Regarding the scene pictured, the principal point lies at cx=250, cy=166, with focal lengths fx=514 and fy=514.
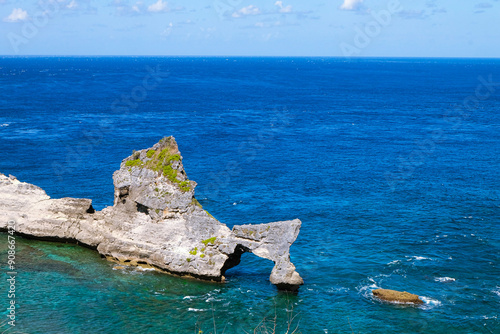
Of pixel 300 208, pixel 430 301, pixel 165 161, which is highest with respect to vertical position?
pixel 165 161

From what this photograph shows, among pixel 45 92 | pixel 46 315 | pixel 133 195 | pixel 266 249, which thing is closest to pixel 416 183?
pixel 266 249

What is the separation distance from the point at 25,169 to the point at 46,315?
162ft

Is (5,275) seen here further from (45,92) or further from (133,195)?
(45,92)

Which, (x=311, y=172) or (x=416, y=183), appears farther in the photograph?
(x=311, y=172)

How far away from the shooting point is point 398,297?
139 feet

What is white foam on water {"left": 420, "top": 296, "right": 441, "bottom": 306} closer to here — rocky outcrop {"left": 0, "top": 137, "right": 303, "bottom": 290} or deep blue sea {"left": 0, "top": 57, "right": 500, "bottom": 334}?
deep blue sea {"left": 0, "top": 57, "right": 500, "bottom": 334}

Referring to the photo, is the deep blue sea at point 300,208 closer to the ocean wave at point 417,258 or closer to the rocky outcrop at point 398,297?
the ocean wave at point 417,258

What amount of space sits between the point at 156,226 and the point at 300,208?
24527mm

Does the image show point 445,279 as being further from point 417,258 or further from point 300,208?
point 300,208

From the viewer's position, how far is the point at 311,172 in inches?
3292

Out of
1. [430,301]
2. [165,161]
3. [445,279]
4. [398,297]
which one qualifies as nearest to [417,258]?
[445,279]

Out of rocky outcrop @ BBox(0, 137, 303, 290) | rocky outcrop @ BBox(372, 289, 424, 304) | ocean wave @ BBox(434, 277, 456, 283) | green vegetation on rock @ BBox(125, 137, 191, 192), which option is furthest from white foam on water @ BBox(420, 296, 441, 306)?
green vegetation on rock @ BBox(125, 137, 191, 192)

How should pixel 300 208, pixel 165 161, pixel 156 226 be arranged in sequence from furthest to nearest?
1. pixel 300 208
2. pixel 165 161
3. pixel 156 226

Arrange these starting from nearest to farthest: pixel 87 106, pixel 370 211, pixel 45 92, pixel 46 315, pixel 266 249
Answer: pixel 46 315, pixel 266 249, pixel 370 211, pixel 87 106, pixel 45 92
